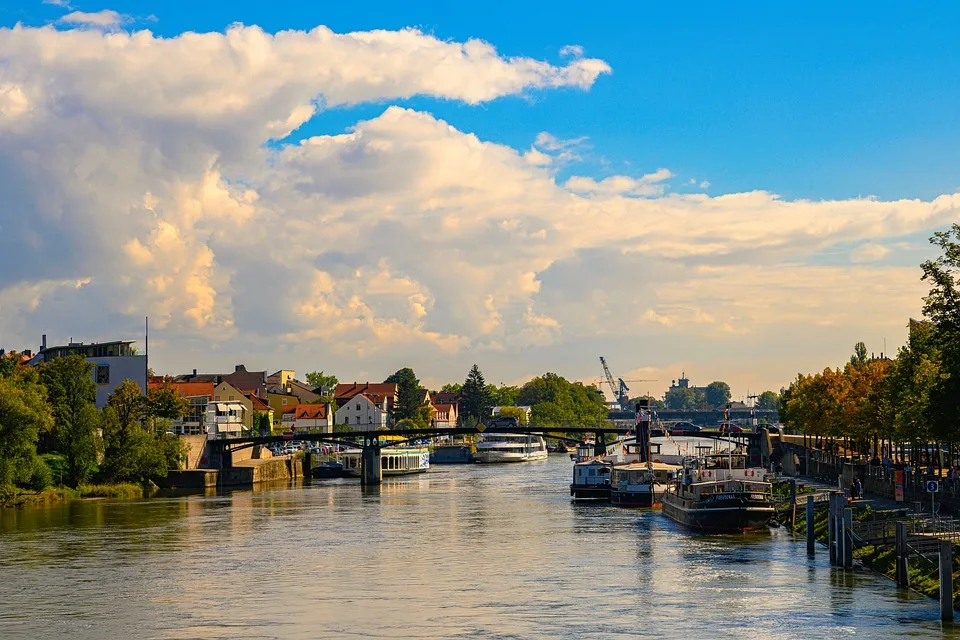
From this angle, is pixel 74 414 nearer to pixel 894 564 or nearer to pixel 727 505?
pixel 727 505

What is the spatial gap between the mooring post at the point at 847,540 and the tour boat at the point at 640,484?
48372 millimetres

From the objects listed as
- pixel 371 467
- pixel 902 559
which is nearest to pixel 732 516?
pixel 902 559

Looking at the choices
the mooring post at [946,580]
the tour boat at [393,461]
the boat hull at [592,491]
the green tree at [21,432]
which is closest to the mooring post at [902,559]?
the mooring post at [946,580]

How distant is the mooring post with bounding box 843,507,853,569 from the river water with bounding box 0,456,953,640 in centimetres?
105

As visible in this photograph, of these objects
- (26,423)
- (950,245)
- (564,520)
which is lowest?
(564,520)

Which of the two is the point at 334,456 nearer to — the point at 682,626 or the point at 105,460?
the point at 105,460

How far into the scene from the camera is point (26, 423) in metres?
110

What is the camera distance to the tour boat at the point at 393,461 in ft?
564

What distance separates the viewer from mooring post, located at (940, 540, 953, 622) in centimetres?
4381

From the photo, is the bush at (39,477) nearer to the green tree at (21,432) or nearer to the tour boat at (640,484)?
the green tree at (21,432)

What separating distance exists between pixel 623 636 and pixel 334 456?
147947mm

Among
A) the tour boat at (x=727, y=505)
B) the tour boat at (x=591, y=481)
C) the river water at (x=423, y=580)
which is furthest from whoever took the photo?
the tour boat at (x=591, y=481)

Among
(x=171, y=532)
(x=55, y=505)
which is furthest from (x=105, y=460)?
(x=171, y=532)

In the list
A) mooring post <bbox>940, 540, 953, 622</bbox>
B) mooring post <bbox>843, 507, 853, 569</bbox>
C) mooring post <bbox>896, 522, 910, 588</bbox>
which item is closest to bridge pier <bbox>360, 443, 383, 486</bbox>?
mooring post <bbox>843, 507, 853, 569</bbox>
